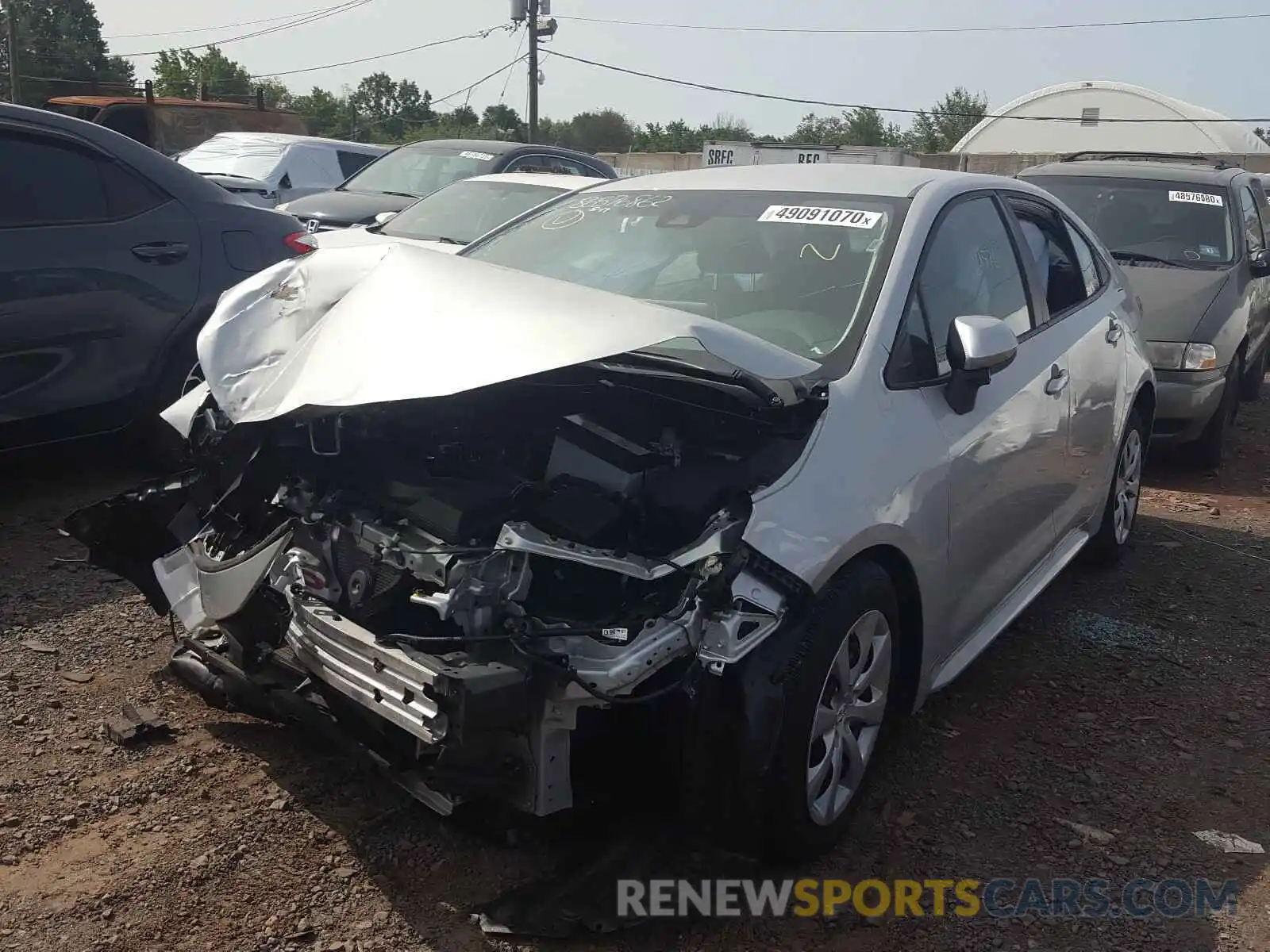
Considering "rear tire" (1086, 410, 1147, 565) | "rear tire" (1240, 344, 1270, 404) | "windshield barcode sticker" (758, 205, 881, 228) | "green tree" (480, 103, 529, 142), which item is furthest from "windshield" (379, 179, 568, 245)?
"green tree" (480, 103, 529, 142)

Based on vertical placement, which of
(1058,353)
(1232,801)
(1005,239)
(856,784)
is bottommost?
(1232,801)

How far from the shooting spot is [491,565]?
2500 mm

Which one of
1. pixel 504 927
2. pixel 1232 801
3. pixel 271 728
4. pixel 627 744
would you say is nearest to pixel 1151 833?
pixel 1232 801

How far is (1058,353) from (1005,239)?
1.52 feet

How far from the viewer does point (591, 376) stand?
2.79m

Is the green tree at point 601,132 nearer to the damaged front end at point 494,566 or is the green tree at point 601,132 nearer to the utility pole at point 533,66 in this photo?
the utility pole at point 533,66

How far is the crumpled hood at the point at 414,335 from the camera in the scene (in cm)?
256

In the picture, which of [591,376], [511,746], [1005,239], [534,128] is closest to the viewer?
[511,746]

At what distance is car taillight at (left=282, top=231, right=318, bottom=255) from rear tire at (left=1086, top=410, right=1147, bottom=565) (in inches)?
158

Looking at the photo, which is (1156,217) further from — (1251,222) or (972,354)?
(972,354)

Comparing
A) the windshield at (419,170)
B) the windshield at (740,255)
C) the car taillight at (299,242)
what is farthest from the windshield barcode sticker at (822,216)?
the windshield at (419,170)

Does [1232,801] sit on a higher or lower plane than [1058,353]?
lower

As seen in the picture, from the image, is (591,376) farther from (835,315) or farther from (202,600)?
(202,600)

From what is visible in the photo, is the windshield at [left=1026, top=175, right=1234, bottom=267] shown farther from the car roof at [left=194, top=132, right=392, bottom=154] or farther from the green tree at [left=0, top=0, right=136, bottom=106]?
the green tree at [left=0, top=0, right=136, bottom=106]
